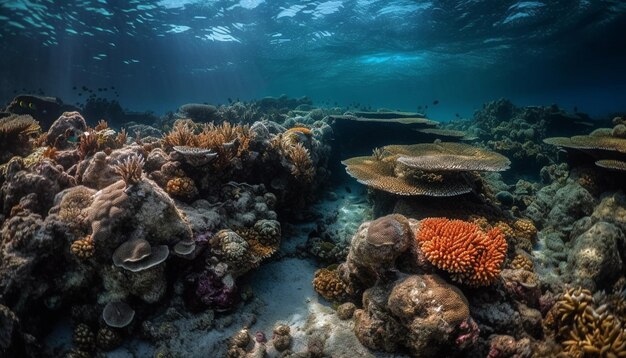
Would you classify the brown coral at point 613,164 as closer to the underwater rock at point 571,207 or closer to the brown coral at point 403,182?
the underwater rock at point 571,207

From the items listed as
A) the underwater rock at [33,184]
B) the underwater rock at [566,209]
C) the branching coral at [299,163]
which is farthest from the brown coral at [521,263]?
the underwater rock at [33,184]

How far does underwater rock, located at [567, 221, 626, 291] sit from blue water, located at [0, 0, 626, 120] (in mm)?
20539

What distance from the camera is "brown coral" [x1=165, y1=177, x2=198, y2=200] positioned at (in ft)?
21.3

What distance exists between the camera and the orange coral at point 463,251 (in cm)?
442

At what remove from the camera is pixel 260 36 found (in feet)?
101

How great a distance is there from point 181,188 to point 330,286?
3658mm

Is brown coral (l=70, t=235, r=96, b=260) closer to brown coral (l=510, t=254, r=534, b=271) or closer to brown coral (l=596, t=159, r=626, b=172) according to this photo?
brown coral (l=510, t=254, r=534, b=271)

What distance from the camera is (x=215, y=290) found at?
5.47m

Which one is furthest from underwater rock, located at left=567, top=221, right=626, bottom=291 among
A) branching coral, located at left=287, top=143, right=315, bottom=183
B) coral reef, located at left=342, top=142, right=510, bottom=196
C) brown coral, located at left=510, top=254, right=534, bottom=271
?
branching coral, located at left=287, top=143, right=315, bottom=183

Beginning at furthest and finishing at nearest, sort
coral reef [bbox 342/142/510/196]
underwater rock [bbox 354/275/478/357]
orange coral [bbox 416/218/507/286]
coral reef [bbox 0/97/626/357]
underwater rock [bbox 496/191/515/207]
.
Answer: underwater rock [bbox 496/191/515/207] < coral reef [bbox 342/142/510/196] < coral reef [bbox 0/97/626/357] < orange coral [bbox 416/218/507/286] < underwater rock [bbox 354/275/478/357]

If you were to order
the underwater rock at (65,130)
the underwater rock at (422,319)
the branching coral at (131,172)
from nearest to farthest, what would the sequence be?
the underwater rock at (422,319), the branching coral at (131,172), the underwater rock at (65,130)

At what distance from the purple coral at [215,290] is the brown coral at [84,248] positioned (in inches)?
69.4

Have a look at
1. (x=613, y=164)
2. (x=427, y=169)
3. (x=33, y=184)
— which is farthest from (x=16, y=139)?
(x=613, y=164)

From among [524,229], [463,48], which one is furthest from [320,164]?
[463,48]
